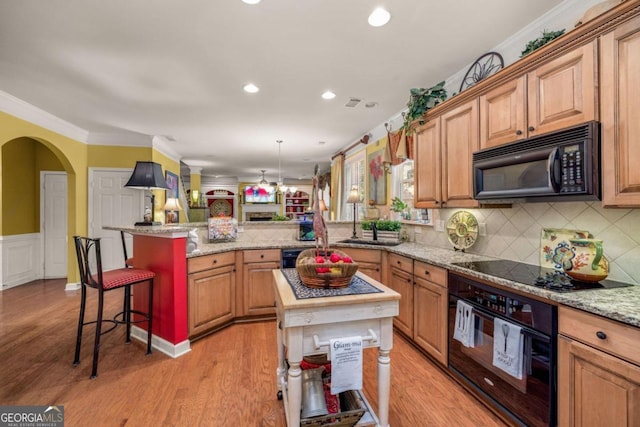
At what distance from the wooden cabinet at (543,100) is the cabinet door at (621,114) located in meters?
0.06

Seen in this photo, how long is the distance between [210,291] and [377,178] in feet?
10.1

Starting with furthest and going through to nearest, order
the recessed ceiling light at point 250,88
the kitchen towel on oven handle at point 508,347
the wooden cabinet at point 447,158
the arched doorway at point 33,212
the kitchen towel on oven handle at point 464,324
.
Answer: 1. the arched doorway at point 33,212
2. the recessed ceiling light at point 250,88
3. the wooden cabinet at point 447,158
4. the kitchen towel on oven handle at point 464,324
5. the kitchen towel on oven handle at point 508,347

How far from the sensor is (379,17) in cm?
207

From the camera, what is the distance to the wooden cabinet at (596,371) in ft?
3.71

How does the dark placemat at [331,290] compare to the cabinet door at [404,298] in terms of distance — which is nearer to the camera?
the dark placemat at [331,290]

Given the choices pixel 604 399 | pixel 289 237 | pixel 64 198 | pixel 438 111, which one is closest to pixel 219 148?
pixel 64 198

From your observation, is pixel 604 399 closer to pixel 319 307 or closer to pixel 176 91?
pixel 319 307

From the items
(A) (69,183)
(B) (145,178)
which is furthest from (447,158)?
(A) (69,183)

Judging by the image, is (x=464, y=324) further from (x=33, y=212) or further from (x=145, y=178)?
(x=33, y=212)

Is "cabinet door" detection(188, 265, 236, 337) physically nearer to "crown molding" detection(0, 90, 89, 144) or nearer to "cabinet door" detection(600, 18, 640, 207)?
"cabinet door" detection(600, 18, 640, 207)

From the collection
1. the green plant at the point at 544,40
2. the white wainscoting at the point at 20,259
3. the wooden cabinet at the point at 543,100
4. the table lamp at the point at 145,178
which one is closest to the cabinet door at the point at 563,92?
the wooden cabinet at the point at 543,100

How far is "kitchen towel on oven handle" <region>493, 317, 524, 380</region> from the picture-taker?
1555 mm

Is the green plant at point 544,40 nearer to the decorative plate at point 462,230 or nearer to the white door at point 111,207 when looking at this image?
the decorative plate at point 462,230

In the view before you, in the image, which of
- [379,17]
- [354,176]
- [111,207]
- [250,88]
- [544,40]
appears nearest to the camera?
[544,40]
